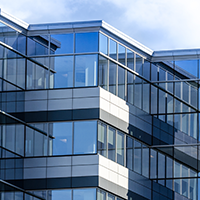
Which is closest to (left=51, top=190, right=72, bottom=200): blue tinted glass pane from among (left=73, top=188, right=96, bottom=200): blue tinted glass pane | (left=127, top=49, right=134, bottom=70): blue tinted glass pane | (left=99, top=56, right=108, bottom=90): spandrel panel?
(left=73, top=188, right=96, bottom=200): blue tinted glass pane

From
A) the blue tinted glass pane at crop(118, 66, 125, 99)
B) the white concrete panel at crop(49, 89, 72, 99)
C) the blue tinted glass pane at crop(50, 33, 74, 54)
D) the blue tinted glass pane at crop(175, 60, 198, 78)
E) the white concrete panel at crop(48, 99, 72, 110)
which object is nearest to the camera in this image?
the white concrete panel at crop(48, 99, 72, 110)

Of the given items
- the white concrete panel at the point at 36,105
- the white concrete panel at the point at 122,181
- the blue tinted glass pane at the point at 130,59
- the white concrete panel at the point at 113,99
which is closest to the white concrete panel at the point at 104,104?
the white concrete panel at the point at 113,99

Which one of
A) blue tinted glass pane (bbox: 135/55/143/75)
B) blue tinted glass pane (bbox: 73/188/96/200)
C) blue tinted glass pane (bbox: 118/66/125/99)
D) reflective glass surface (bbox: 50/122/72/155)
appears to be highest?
blue tinted glass pane (bbox: 135/55/143/75)

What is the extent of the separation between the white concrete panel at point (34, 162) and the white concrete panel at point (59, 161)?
12.6 inches

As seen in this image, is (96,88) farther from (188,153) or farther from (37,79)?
(188,153)

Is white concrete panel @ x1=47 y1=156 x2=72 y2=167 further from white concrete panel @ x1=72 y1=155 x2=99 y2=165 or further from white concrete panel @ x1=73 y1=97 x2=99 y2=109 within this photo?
white concrete panel @ x1=73 y1=97 x2=99 y2=109

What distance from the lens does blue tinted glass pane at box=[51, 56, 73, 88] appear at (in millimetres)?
39750

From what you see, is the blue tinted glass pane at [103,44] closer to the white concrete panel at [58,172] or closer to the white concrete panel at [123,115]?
the white concrete panel at [123,115]

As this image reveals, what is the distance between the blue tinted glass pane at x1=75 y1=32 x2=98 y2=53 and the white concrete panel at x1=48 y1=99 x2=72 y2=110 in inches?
126

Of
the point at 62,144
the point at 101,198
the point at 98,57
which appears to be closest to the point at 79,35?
the point at 98,57

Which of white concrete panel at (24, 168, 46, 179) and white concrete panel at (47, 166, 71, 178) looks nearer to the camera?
white concrete panel at (47, 166, 71, 178)

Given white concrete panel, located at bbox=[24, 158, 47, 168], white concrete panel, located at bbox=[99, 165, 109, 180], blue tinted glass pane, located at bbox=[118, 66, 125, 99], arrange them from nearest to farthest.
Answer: white concrete panel, located at bbox=[99, 165, 109, 180] < white concrete panel, located at bbox=[24, 158, 47, 168] < blue tinted glass pane, located at bbox=[118, 66, 125, 99]

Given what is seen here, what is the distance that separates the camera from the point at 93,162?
3800cm

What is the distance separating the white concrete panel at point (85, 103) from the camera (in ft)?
128
